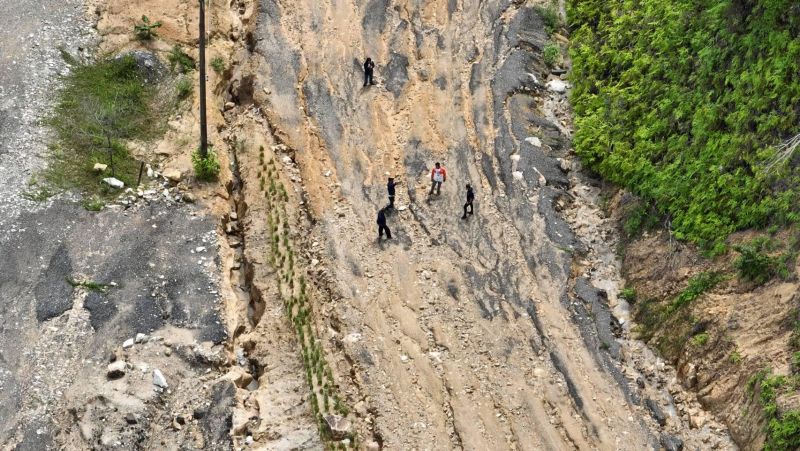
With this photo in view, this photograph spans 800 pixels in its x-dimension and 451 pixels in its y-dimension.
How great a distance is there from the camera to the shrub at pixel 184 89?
27422mm

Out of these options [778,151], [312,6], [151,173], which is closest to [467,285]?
[778,151]

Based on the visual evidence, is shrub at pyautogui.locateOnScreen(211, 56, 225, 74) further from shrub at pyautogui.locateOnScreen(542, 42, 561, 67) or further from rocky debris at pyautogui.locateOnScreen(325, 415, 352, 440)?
rocky debris at pyautogui.locateOnScreen(325, 415, 352, 440)

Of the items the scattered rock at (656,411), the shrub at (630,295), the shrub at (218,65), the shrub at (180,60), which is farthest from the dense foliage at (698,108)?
the shrub at (180,60)

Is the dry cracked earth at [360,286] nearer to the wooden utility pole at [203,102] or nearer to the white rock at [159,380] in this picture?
the white rock at [159,380]

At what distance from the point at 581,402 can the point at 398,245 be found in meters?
7.20

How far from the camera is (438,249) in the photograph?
22906 millimetres

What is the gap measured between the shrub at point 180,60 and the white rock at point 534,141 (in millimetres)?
12912

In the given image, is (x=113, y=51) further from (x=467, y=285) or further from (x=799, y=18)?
(x=799, y=18)

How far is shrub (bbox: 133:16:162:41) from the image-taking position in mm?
28516

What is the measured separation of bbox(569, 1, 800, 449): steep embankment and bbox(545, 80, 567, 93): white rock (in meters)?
1.61

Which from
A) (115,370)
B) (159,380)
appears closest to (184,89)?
(115,370)

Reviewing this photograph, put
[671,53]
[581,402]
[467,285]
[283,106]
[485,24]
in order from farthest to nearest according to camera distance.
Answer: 1. [485,24]
2. [283,106]
3. [671,53]
4. [467,285]
5. [581,402]

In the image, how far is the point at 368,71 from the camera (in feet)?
90.7

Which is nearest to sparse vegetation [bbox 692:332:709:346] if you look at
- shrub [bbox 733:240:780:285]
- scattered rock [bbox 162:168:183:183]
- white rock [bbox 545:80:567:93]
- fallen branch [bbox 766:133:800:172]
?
shrub [bbox 733:240:780:285]
